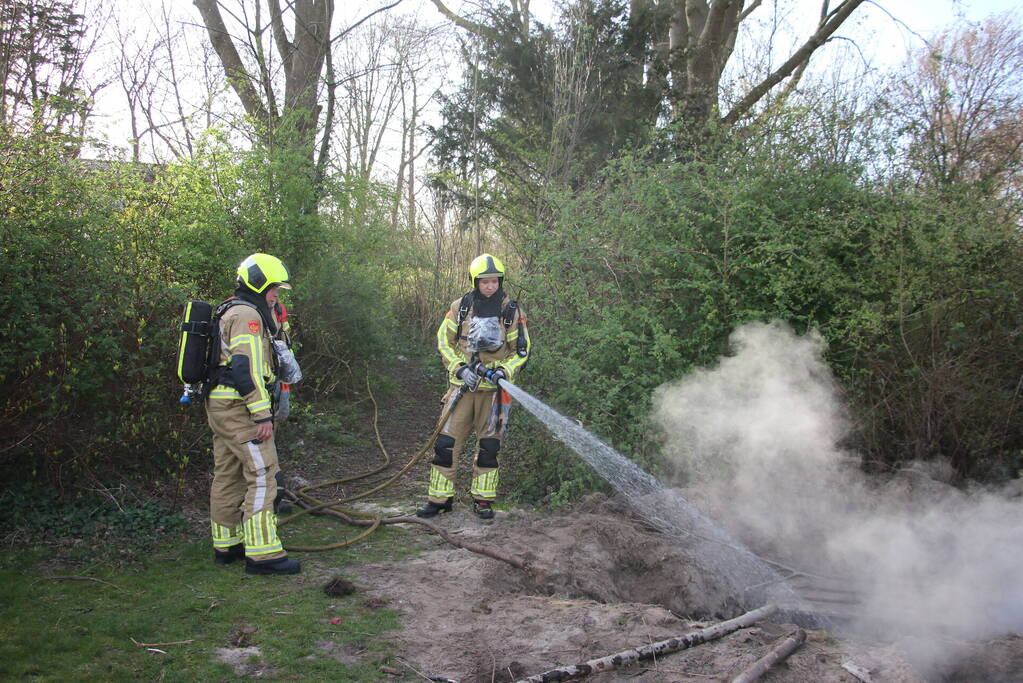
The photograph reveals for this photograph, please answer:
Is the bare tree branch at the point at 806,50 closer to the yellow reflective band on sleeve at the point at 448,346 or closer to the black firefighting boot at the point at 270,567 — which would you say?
the yellow reflective band on sleeve at the point at 448,346

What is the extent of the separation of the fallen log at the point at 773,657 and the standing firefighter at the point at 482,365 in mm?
3053

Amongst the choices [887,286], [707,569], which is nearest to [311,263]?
[707,569]

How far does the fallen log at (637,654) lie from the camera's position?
3.27 meters

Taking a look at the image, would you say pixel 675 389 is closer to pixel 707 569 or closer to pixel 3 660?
pixel 707 569

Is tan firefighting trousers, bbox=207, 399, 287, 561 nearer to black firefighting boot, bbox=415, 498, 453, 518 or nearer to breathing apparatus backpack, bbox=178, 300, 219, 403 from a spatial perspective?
breathing apparatus backpack, bbox=178, 300, 219, 403

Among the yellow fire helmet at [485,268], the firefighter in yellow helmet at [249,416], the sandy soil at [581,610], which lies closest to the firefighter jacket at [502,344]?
the yellow fire helmet at [485,268]

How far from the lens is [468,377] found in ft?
19.5

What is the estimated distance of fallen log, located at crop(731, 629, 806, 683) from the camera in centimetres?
315

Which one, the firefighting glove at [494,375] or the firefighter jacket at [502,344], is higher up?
the firefighter jacket at [502,344]

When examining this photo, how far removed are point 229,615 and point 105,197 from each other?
3.70m

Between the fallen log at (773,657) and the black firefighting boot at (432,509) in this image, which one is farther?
the black firefighting boot at (432,509)

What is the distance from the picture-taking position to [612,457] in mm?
6703

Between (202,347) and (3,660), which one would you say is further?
(202,347)

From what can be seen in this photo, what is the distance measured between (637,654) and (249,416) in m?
2.95
